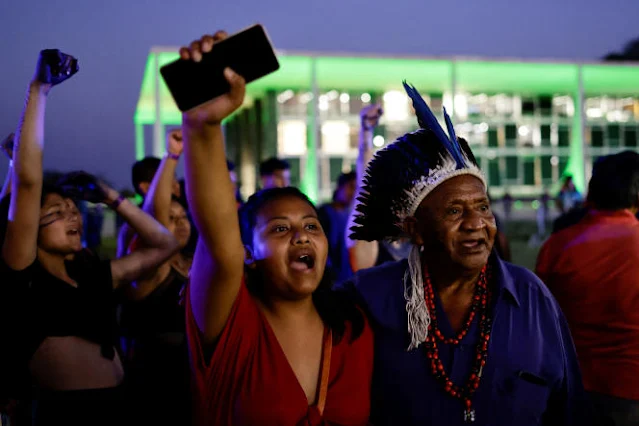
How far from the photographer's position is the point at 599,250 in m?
3.44

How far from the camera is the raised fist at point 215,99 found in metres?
1.63

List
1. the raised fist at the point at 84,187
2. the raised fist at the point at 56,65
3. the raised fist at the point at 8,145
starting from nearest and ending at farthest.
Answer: the raised fist at the point at 56,65 → the raised fist at the point at 84,187 → the raised fist at the point at 8,145

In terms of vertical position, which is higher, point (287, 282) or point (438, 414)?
point (287, 282)

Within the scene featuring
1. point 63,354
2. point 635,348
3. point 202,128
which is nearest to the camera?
point 202,128

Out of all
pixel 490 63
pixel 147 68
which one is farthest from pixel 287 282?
pixel 490 63

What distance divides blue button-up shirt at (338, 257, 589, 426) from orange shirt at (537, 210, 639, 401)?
987 mm

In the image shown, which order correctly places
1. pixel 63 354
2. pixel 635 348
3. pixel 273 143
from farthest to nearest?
pixel 273 143
pixel 635 348
pixel 63 354

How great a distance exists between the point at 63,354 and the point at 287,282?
139 centimetres

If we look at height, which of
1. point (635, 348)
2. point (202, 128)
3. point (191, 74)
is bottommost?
point (635, 348)

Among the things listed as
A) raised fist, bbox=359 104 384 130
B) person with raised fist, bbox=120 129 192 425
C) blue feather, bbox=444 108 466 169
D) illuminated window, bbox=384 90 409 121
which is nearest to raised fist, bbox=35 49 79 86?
person with raised fist, bbox=120 129 192 425

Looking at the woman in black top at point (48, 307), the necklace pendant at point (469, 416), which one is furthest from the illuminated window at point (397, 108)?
the necklace pendant at point (469, 416)

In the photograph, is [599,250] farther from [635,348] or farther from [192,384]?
[192,384]

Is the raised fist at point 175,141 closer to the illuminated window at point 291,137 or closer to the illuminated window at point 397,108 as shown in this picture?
the illuminated window at point 291,137

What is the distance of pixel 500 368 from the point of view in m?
2.37
